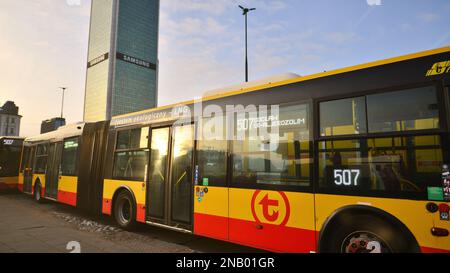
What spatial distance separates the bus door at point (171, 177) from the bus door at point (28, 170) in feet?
32.4

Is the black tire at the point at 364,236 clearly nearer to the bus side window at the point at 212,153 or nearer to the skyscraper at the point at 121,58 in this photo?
the bus side window at the point at 212,153

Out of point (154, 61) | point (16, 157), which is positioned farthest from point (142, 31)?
point (16, 157)

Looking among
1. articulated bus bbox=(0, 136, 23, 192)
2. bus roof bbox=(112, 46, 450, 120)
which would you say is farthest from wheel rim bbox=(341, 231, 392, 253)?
articulated bus bbox=(0, 136, 23, 192)

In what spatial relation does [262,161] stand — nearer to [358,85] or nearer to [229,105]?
[229,105]

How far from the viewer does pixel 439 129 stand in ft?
11.4

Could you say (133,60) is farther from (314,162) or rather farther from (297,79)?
(314,162)

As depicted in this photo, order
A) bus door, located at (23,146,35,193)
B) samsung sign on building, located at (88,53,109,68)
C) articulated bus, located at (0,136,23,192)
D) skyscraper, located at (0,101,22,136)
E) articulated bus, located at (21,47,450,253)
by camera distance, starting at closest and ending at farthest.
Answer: articulated bus, located at (21,47,450,253)
bus door, located at (23,146,35,193)
articulated bus, located at (0,136,23,192)
skyscraper, located at (0,101,22,136)
samsung sign on building, located at (88,53,109,68)

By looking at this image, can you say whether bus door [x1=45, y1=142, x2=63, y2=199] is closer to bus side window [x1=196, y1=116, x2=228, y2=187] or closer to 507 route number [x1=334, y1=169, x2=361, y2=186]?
bus side window [x1=196, y1=116, x2=228, y2=187]

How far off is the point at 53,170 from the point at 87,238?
6.13m

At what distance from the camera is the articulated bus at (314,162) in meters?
3.56

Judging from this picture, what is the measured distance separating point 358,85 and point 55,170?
11352 millimetres

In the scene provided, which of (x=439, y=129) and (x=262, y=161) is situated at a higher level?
(x=439, y=129)

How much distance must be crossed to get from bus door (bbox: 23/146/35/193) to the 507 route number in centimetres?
1425

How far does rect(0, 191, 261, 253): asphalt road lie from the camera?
600cm
